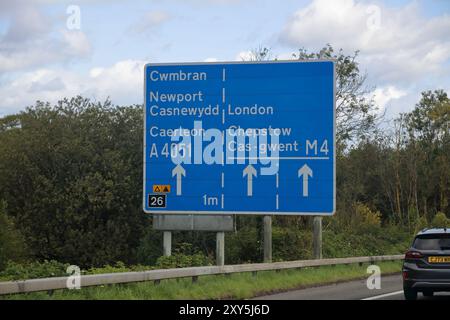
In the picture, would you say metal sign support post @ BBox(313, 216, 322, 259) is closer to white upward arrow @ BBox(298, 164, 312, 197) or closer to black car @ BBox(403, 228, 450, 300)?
white upward arrow @ BBox(298, 164, 312, 197)

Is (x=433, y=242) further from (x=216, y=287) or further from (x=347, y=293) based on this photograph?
(x=216, y=287)

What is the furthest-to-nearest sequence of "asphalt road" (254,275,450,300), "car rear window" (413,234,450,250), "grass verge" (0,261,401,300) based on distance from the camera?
"asphalt road" (254,275,450,300) < "car rear window" (413,234,450,250) < "grass verge" (0,261,401,300)

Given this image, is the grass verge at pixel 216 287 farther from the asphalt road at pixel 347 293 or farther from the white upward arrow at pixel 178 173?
the white upward arrow at pixel 178 173

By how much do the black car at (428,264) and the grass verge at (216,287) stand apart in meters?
3.78

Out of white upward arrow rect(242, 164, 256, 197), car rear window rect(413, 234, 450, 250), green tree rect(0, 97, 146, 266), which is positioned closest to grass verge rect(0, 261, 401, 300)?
white upward arrow rect(242, 164, 256, 197)

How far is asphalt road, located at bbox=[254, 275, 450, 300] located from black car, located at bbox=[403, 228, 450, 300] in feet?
4.37

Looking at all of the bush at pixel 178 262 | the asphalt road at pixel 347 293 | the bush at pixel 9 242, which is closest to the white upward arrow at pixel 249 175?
the bush at pixel 178 262

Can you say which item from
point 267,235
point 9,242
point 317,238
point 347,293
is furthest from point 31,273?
point 9,242

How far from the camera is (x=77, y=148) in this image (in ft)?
155

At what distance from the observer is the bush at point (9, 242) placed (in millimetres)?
40062

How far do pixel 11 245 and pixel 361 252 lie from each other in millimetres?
17844

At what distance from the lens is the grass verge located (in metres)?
15.6

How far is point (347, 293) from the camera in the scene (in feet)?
64.7

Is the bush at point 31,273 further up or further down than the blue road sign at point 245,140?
further down
